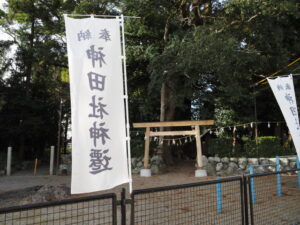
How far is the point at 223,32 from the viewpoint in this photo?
11.1 m

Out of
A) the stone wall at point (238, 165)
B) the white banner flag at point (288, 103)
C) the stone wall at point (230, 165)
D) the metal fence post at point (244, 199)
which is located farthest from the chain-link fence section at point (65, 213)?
the stone wall at point (238, 165)

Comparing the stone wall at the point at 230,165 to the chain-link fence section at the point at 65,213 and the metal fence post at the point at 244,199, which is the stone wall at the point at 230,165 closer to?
the chain-link fence section at the point at 65,213

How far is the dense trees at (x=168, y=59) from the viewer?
35.2 ft

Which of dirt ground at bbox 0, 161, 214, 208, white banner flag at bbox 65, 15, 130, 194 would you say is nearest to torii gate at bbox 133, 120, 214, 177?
dirt ground at bbox 0, 161, 214, 208

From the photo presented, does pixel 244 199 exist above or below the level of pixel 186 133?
below

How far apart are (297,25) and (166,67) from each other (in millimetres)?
8658

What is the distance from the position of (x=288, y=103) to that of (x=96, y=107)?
4.41 m

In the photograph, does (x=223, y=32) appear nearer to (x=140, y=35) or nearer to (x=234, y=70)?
(x=234, y=70)

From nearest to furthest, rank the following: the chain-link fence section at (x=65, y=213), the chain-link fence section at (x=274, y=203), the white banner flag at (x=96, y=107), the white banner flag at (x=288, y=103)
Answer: the chain-link fence section at (x=65, y=213) < the white banner flag at (x=96, y=107) < the chain-link fence section at (x=274, y=203) < the white banner flag at (x=288, y=103)

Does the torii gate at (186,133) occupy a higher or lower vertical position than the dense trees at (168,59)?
lower

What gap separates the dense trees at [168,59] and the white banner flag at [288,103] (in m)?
4.04

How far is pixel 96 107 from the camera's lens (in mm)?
3416

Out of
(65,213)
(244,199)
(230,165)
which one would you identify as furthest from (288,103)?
(230,165)

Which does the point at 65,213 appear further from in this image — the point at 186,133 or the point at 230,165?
the point at 230,165
